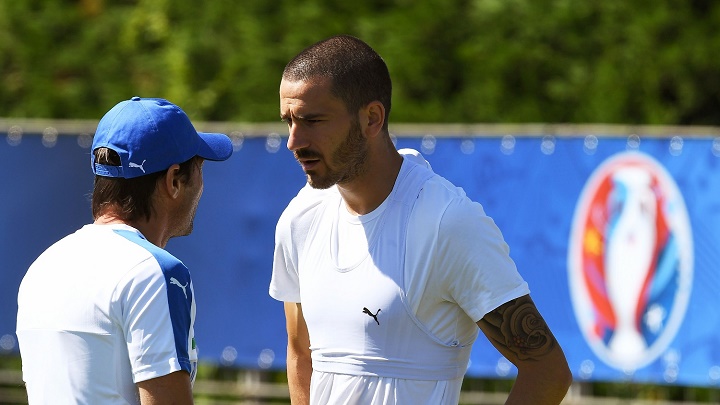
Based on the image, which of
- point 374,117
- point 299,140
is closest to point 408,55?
point 374,117

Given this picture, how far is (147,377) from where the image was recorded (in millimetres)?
2869

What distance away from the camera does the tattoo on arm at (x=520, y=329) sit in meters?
3.27

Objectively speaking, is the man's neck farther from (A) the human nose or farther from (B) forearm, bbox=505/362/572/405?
(B) forearm, bbox=505/362/572/405

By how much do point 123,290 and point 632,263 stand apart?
16.8 feet

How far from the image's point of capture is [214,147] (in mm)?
3271

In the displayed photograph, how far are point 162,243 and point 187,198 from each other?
5.2 inches

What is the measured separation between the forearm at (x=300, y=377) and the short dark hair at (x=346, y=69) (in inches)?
34.5

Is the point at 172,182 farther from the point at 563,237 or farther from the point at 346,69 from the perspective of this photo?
the point at 563,237

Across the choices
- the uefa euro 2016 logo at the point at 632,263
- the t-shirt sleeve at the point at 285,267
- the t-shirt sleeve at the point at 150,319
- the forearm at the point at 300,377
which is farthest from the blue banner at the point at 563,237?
the t-shirt sleeve at the point at 150,319

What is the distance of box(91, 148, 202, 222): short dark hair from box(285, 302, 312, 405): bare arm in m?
0.84

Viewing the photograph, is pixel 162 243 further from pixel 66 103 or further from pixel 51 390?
pixel 66 103

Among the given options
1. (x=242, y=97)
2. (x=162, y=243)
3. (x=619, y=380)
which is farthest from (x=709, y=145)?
(x=162, y=243)

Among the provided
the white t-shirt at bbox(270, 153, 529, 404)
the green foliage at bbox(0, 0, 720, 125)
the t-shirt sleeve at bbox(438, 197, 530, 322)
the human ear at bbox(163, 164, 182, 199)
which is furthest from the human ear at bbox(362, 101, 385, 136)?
the green foliage at bbox(0, 0, 720, 125)

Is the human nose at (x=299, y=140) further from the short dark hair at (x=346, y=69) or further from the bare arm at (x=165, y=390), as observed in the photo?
the bare arm at (x=165, y=390)
